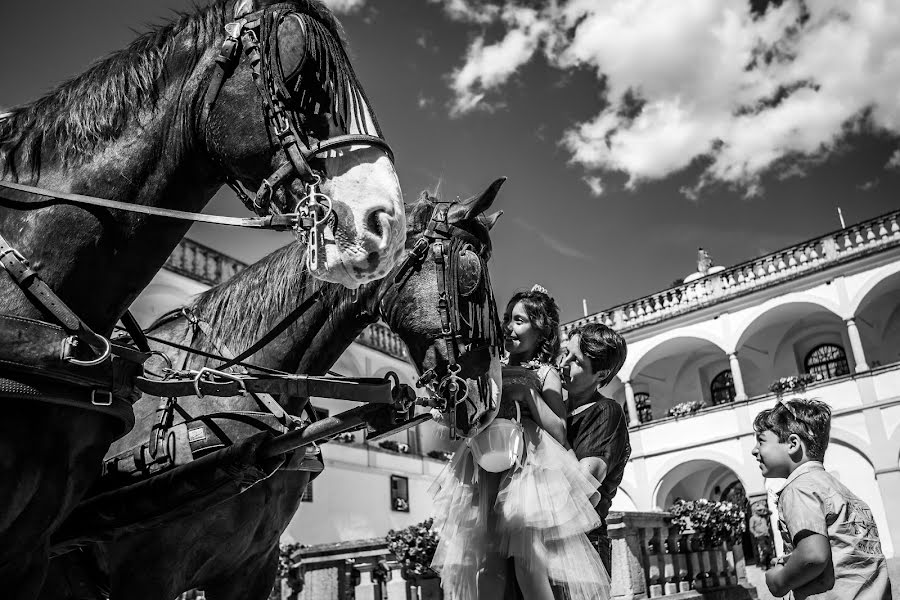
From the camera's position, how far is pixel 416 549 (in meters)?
6.34

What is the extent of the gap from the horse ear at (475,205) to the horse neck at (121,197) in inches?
60.9

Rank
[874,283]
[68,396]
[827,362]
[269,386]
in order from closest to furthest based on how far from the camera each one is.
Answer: [68,396], [269,386], [874,283], [827,362]

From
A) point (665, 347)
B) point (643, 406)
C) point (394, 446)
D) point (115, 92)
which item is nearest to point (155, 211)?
point (115, 92)

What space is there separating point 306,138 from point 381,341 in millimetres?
21259

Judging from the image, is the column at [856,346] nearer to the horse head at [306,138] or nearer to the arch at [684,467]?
the arch at [684,467]

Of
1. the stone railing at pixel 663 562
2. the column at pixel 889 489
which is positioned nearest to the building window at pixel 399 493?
the column at pixel 889 489

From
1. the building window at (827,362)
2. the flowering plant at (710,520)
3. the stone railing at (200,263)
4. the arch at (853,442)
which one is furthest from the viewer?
the building window at (827,362)

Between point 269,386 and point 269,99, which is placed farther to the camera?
point 269,386

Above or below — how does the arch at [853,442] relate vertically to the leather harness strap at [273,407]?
above

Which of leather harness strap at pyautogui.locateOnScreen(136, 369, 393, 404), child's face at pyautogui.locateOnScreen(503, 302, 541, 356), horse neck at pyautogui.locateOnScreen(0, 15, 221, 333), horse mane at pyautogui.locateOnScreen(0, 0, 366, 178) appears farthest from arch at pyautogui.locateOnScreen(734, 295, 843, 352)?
horse neck at pyautogui.locateOnScreen(0, 15, 221, 333)

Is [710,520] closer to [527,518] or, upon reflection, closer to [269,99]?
[527,518]

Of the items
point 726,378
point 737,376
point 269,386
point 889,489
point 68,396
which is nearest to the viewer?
point 68,396

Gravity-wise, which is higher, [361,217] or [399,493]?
[399,493]

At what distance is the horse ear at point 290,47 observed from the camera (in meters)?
1.94
